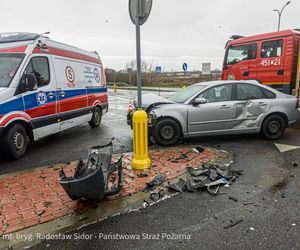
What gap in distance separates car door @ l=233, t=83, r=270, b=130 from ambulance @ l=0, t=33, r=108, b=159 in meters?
4.47

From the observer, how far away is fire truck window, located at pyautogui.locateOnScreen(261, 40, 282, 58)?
883cm

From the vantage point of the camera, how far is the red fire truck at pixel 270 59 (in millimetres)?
8547

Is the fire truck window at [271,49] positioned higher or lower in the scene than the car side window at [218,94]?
higher

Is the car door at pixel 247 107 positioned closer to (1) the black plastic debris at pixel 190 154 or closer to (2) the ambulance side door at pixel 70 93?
(1) the black plastic debris at pixel 190 154

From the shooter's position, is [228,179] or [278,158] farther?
[278,158]

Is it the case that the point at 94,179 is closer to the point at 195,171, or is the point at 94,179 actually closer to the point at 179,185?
the point at 179,185

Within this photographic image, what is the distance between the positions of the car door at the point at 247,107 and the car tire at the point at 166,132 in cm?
157

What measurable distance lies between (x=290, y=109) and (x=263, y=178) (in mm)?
3365

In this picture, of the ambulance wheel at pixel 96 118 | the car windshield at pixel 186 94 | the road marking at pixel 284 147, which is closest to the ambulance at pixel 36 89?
the ambulance wheel at pixel 96 118

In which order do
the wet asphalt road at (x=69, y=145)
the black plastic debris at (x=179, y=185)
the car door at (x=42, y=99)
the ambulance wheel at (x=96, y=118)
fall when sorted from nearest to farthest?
the black plastic debris at (x=179, y=185) → the wet asphalt road at (x=69, y=145) → the car door at (x=42, y=99) → the ambulance wheel at (x=96, y=118)

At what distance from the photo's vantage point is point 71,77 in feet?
24.3

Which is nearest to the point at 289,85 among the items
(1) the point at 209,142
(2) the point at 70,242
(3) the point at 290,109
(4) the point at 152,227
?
(3) the point at 290,109

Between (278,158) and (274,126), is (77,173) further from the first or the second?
(274,126)

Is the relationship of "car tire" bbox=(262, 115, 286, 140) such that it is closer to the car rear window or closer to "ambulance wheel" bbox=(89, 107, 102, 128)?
the car rear window
